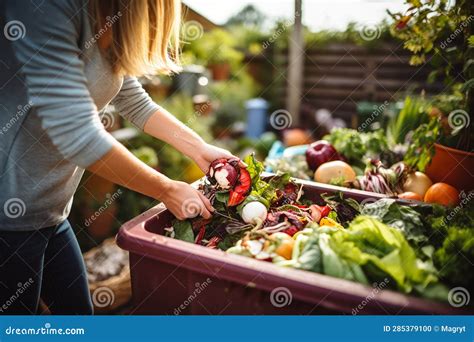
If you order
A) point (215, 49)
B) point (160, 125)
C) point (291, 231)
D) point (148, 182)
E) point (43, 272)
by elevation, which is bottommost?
point (43, 272)

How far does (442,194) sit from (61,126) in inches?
57.0

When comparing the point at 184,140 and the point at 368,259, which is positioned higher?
the point at 184,140

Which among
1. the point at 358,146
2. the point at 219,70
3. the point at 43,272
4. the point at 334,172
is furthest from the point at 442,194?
the point at 219,70

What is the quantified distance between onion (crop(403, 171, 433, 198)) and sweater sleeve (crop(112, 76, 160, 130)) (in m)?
1.16

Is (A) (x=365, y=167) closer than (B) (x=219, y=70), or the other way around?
(A) (x=365, y=167)

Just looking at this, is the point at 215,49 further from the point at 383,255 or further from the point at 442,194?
the point at 383,255

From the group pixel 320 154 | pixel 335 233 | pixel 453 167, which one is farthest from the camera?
pixel 320 154

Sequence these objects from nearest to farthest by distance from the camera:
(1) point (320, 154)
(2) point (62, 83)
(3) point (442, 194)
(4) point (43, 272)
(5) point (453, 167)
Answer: (2) point (62, 83) < (4) point (43, 272) < (3) point (442, 194) < (5) point (453, 167) < (1) point (320, 154)

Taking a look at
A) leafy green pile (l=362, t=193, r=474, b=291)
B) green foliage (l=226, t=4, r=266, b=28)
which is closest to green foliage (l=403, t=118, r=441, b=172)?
leafy green pile (l=362, t=193, r=474, b=291)

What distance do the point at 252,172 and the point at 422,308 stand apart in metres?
0.76

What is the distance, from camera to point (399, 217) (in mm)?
1362

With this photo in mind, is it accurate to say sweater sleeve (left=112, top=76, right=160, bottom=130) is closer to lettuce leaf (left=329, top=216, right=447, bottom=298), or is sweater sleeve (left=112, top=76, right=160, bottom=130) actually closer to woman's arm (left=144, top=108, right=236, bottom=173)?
woman's arm (left=144, top=108, right=236, bottom=173)

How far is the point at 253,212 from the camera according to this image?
142cm

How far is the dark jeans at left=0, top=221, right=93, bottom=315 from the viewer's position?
54.0 inches
